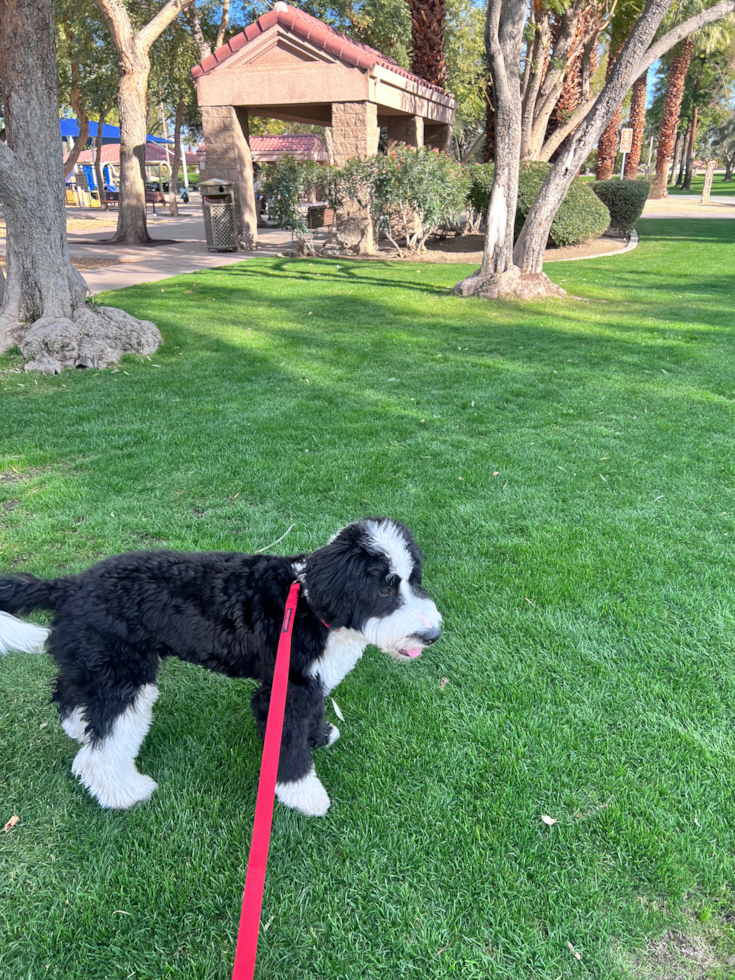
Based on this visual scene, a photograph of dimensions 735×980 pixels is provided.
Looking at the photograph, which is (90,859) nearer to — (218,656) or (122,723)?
(122,723)

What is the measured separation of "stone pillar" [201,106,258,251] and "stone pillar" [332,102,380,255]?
2.73 meters

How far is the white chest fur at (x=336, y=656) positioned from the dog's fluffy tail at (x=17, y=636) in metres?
0.91

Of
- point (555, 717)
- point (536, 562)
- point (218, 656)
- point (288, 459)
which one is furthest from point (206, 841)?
point (288, 459)

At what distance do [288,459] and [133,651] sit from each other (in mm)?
2970

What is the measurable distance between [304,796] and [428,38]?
84.9 ft

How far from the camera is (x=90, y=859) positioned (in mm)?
2055

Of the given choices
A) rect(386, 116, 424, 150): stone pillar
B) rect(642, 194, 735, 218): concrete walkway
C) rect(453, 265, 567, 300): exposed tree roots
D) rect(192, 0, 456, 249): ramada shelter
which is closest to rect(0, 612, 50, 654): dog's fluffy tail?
rect(453, 265, 567, 300): exposed tree roots

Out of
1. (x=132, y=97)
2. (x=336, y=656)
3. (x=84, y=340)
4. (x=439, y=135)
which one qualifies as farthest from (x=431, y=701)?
(x=439, y=135)

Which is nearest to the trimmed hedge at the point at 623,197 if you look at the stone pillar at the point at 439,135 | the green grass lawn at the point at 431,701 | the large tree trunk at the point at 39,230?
the stone pillar at the point at 439,135

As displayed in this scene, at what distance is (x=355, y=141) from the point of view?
624 inches

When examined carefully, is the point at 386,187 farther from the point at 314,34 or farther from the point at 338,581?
the point at 338,581

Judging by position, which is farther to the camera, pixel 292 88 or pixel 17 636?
pixel 292 88

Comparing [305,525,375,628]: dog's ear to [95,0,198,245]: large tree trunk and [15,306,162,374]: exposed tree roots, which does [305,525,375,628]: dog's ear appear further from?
[95,0,198,245]: large tree trunk

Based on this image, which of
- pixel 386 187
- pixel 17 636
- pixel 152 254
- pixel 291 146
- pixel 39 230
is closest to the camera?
pixel 17 636
